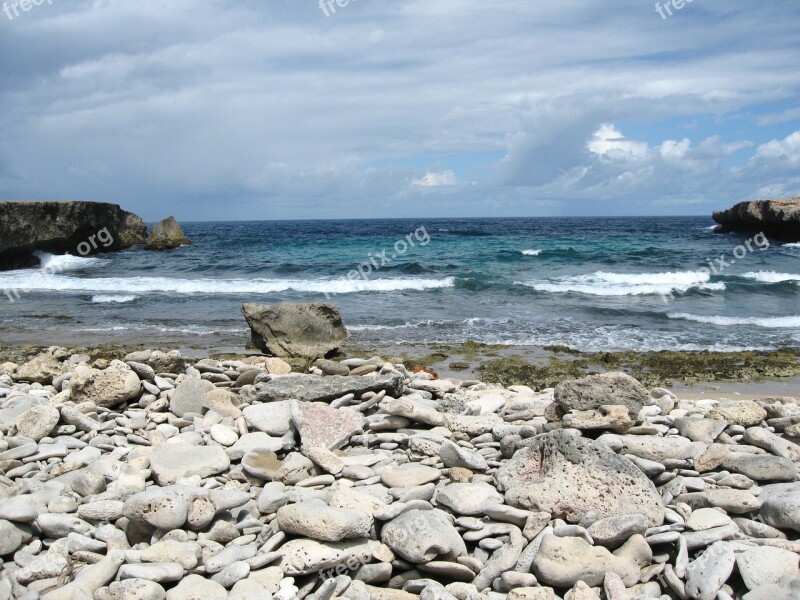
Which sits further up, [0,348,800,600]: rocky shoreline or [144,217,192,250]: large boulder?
[144,217,192,250]: large boulder

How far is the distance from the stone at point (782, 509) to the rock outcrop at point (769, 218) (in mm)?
43436

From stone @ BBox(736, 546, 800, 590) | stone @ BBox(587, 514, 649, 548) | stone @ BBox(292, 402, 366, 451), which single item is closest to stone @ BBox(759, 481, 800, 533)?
stone @ BBox(736, 546, 800, 590)

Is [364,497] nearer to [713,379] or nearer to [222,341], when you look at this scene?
[713,379]

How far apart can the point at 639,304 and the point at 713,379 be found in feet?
28.8

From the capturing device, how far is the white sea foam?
78.9 feet

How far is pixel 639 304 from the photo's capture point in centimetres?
1986

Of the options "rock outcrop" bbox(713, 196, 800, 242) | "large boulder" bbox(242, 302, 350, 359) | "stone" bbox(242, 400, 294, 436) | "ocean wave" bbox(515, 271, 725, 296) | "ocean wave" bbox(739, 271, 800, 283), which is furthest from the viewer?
"rock outcrop" bbox(713, 196, 800, 242)

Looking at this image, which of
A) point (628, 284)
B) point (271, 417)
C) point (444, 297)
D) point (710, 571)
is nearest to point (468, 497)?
point (710, 571)

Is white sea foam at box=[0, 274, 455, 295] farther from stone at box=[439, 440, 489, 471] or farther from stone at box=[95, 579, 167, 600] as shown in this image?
stone at box=[95, 579, 167, 600]

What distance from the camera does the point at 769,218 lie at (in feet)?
150

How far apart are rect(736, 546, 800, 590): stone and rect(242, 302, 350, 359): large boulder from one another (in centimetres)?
961

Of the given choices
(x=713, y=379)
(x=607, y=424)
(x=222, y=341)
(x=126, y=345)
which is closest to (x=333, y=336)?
(x=222, y=341)

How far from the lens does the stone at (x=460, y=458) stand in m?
5.63

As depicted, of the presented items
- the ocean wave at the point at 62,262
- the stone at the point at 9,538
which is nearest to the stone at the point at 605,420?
the stone at the point at 9,538
